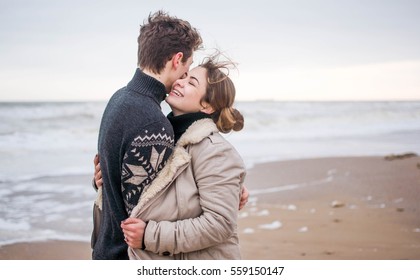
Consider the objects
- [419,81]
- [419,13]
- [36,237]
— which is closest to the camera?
[419,13]

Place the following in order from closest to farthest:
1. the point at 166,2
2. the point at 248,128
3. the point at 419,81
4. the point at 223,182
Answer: the point at 223,182 → the point at 166,2 → the point at 419,81 → the point at 248,128

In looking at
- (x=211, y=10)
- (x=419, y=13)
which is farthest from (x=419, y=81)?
(x=211, y=10)

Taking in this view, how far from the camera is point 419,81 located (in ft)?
12.0

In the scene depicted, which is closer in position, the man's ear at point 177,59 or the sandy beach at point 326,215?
the man's ear at point 177,59

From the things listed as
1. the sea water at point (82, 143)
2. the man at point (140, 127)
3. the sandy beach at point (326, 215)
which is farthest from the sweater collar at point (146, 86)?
the sea water at point (82, 143)

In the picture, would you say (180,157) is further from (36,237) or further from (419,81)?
(419,81)

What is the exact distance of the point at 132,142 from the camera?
4.88 feet

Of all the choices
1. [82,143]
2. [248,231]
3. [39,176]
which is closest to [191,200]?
[248,231]

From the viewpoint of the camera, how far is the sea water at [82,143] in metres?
3.62

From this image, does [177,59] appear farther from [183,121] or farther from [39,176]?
[39,176]

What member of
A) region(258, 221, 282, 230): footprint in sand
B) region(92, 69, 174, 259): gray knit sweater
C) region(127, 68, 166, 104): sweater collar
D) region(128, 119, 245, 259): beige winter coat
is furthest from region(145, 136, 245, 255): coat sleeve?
region(258, 221, 282, 230): footprint in sand

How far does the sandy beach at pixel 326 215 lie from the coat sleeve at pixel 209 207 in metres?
1.66

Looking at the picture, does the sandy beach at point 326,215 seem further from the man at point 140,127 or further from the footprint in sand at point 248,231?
the man at point 140,127
